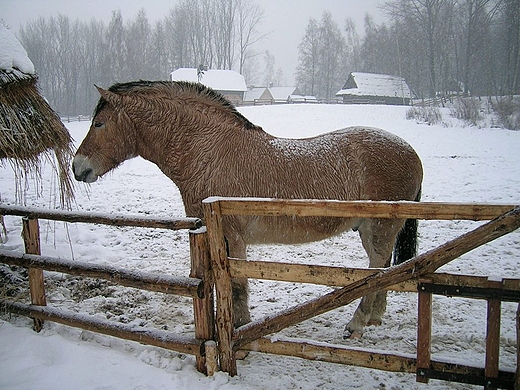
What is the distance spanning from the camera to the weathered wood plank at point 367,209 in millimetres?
2004

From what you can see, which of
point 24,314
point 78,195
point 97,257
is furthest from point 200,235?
point 78,195

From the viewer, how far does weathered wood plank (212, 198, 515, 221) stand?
2.00 m

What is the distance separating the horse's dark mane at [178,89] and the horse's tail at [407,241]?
201cm

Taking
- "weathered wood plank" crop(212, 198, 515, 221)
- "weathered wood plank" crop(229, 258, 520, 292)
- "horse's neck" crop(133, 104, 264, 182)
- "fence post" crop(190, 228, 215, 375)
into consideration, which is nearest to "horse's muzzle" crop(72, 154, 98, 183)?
"horse's neck" crop(133, 104, 264, 182)

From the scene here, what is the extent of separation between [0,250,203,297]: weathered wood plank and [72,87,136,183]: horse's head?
93cm

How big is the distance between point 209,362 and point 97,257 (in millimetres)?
3559

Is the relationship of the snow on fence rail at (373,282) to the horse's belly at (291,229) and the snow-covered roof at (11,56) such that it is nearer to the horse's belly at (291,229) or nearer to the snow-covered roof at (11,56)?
the horse's belly at (291,229)

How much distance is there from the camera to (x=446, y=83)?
3039cm

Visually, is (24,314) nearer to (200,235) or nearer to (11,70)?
(200,235)

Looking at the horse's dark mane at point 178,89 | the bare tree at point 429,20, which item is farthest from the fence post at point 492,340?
the bare tree at point 429,20

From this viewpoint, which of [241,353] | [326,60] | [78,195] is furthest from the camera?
[326,60]

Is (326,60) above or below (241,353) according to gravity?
above

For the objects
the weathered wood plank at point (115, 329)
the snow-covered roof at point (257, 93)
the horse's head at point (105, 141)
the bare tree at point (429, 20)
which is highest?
the bare tree at point (429, 20)

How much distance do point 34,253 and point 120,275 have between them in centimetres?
114
